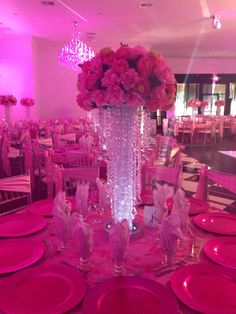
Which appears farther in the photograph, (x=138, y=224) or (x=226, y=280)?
(x=138, y=224)

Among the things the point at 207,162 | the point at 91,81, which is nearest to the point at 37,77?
the point at 207,162

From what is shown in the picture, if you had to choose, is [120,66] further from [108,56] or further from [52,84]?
[52,84]

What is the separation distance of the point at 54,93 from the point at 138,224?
362 inches

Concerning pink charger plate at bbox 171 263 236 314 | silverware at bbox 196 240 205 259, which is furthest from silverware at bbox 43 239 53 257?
silverware at bbox 196 240 205 259

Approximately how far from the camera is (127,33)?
8.73m

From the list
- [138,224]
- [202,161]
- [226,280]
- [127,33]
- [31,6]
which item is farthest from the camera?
[127,33]

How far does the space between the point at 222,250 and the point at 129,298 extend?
1.87 feet

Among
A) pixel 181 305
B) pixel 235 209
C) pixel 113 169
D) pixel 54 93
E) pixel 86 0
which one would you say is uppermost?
pixel 86 0

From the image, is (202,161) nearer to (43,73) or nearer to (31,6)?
(31,6)

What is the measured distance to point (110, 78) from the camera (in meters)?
1.47

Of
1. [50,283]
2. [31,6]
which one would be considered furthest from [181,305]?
[31,6]

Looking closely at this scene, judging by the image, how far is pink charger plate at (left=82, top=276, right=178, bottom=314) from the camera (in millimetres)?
1074

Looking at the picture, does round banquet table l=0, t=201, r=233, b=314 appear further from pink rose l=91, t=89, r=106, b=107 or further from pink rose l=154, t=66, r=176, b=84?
pink rose l=154, t=66, r=176, b=84

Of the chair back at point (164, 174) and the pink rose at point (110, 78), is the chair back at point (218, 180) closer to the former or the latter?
the chair back at point (164, 174)
